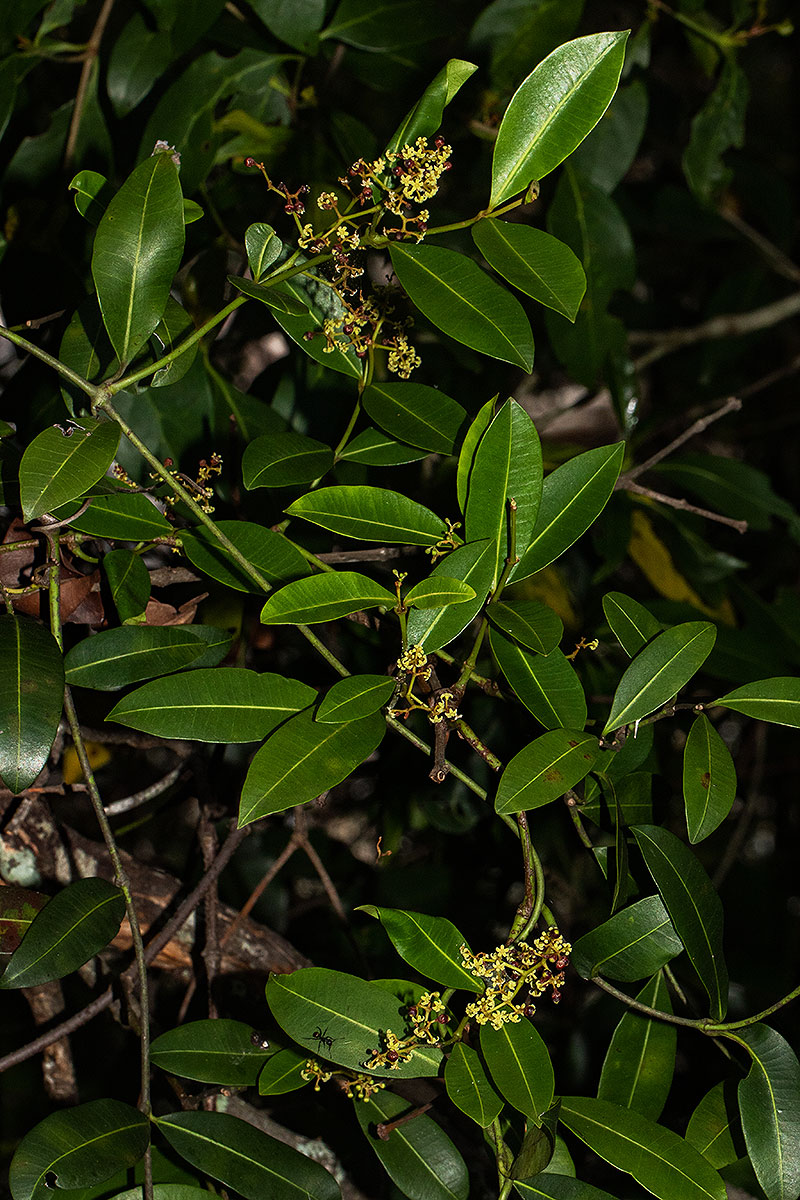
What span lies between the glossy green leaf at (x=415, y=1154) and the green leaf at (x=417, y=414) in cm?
41

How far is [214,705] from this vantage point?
559mm

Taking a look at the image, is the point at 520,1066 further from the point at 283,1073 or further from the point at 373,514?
the point at 373,514

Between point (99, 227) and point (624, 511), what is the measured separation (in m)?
0.68

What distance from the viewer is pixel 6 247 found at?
0.85 meters

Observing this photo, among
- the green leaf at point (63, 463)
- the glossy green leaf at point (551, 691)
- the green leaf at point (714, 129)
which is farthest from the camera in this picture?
the green leaf at point (714, 129)

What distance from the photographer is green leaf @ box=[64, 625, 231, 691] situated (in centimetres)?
59

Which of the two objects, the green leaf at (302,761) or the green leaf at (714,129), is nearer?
the green leaf at (302,761)

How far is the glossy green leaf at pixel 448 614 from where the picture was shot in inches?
21.3

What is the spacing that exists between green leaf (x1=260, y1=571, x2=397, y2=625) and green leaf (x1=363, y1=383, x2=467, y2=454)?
12 centimetres

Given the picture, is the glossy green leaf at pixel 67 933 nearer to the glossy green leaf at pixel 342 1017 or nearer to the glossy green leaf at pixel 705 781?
the glossy green leaf at pixel 342 1017

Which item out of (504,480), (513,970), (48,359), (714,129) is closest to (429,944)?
(513,970)

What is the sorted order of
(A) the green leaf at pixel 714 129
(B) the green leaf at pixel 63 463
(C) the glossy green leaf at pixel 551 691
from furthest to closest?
1. (A) the green leaf at pixel 714 129
2. (C) the glossy green leaf at pixel 551 691
3. (B) the green leaf at pixel 63 463

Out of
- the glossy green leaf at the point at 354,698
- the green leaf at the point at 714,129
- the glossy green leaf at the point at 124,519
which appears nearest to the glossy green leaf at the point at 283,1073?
the glossy green leaf at the point at 354,698

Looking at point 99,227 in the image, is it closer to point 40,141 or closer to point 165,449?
point 165,449
